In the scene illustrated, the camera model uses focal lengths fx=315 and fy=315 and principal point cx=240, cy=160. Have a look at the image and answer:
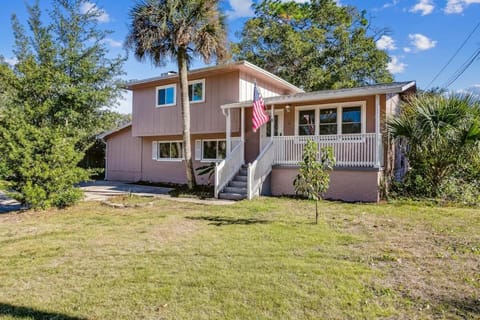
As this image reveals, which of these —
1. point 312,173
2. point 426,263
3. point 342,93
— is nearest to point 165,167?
point 342,93

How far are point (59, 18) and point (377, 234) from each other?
21.4m

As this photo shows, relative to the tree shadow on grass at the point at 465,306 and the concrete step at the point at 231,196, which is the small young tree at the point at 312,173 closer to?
the tree shadow on grass at the point at 465,306

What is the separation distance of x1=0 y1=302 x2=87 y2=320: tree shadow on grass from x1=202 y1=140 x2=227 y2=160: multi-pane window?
12.0 metres

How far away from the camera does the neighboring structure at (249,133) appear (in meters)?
10.5

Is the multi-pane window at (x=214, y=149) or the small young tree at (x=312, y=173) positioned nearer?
the small young tree at (x=312, y=173)

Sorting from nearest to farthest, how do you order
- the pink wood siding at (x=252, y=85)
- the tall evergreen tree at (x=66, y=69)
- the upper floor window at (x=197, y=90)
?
the pink wood siding at (x=252, y=85), the upper floor window at (x=197, y=90), the tall evergreen tree at (x=66, y=69)

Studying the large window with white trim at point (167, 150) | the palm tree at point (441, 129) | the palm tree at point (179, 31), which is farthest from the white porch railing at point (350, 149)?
the large window with white trim at point (167, 150)

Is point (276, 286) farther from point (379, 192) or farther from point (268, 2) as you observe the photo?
point (379, 192)

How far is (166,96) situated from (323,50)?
1468 cm

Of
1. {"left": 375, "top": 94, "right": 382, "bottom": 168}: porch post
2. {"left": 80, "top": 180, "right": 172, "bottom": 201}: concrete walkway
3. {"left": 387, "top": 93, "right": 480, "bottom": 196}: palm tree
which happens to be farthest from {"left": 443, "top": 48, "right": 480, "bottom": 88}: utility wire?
{"left": 80, "top": 180, "right": 172, "bottom": 201}: concrete walkway

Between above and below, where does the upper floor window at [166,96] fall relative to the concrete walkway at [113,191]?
above

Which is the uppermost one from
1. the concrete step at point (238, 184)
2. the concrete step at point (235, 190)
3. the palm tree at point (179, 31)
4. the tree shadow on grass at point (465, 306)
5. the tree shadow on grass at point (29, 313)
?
the palm tree at point (179, 31)

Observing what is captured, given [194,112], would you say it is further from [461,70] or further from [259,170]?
[461,70]

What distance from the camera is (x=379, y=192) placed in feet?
33.3
